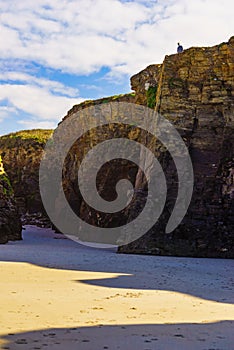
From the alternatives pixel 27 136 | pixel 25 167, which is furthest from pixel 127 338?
pixel 27 136

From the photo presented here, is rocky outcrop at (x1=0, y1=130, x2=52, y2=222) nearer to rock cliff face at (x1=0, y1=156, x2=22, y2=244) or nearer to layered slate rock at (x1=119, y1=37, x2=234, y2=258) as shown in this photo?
rock cliff face at (x1=0, y1=156, x2=22, y2=244)

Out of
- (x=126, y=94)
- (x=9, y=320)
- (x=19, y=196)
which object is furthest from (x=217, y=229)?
(x=19, y=196)

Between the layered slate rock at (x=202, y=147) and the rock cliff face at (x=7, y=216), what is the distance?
6.29 meters

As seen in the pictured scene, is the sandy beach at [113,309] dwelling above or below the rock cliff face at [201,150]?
below

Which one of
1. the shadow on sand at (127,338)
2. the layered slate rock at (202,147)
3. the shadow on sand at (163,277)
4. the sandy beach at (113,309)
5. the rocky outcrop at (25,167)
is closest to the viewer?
the shadow on sand at (127,338)

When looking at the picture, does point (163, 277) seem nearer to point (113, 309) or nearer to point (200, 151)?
point (113, 309)

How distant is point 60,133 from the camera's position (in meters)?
31.2

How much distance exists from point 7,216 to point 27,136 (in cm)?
1731

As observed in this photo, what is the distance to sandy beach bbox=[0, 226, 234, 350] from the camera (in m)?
3.71

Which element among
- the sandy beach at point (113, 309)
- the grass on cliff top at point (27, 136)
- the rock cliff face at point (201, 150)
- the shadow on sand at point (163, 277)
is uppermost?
the grass on cliff top at point (27, 136)

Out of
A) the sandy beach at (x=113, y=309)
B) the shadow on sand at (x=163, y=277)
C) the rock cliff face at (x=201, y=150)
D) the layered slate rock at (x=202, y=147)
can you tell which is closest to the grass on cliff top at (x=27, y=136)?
the rock cliff face at (x=201, y=150)

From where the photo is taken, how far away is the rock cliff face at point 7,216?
1911 centimetres

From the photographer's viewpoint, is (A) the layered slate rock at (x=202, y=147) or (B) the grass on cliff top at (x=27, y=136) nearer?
(A) the layered slate rock at (x=202, y=147)

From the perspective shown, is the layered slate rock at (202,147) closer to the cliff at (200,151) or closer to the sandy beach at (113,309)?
the cliff at (200,151)
